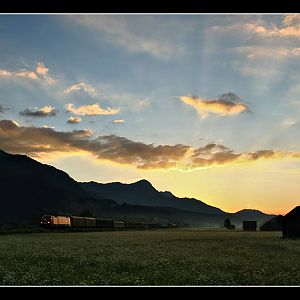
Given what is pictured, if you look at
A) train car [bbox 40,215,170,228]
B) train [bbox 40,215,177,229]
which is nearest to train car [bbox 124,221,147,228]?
train car [bbox 40,215,170,228]

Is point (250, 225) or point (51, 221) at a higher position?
point (250, 225)

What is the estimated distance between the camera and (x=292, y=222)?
71.5 m

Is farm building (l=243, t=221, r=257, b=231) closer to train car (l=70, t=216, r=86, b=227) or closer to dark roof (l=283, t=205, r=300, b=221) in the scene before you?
train car (l=70, t=216, r=86, b=227)

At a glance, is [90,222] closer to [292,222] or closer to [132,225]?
[132,225]

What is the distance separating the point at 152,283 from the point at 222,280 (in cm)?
325

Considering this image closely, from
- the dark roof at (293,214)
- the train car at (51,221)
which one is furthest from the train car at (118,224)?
the dark roof at (293,214)

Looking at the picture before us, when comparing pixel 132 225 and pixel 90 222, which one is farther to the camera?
pixel 132 225

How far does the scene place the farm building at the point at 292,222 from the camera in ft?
232

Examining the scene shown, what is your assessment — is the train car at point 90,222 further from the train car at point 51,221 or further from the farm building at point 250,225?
the farm building at point 250,225

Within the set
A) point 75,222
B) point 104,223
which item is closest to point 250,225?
point 104,223
